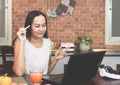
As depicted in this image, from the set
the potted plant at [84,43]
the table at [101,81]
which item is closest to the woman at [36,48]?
the table at [101,81]

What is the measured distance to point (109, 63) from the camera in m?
4.86

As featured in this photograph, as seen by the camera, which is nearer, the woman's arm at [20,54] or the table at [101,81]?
the table at [101,81]

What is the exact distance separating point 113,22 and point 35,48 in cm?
256

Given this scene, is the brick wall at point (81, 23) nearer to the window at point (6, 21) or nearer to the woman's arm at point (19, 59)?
the window at point (6, 21)

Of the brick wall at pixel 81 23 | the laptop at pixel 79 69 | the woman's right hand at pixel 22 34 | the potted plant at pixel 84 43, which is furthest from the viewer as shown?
the brick wall at pixel 81 23

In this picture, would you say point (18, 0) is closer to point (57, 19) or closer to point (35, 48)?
point (57, 19)

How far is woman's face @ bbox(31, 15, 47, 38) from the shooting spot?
287 centimetres

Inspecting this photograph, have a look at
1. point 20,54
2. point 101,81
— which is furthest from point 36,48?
point 101,81

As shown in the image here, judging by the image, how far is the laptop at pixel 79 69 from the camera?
215 centimetres

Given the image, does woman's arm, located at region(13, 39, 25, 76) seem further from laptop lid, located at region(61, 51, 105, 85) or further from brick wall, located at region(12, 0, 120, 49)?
brick wall, located at region(12, 0, 120, 49)

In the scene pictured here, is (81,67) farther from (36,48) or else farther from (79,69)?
(36,48)

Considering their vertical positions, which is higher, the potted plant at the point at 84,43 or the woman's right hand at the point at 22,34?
the woman's right hand at the point at 22,34

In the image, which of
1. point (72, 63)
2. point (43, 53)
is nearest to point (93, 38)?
point (43, 53)

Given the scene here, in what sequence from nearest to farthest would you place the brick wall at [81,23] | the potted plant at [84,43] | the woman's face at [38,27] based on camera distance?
the woman's face at [38,27]
the potted plant at [84,43]
the brick wall at [81,23]
